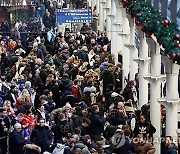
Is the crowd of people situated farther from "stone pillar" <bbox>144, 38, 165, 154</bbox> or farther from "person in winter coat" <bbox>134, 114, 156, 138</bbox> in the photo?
"stone pillar" <bbox>144, 38, 165, 154</bbox>

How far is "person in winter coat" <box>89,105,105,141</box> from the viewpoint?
2200 centimetres

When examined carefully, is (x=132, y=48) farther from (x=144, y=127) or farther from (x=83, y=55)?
(x=144, y=127)

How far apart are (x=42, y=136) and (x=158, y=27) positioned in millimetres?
3534

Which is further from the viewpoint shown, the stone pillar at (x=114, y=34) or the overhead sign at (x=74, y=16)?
the overhead sign at (x=74, y=16)

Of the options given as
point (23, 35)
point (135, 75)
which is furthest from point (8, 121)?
point (23, 35)

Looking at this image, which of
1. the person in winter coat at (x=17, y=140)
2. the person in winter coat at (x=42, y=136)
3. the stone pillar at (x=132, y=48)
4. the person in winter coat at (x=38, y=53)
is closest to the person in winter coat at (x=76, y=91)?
the stone pillar at (x=132, y=48)

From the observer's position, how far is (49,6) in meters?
53.7

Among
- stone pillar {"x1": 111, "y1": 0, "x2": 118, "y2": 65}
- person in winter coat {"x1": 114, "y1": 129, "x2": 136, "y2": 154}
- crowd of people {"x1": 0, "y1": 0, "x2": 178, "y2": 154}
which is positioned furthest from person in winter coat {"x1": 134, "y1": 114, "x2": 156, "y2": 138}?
stone pillar {"x1": 111, "y1": 0, "x2": 118, "y2": 65}

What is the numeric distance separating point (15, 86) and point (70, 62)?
5725mm

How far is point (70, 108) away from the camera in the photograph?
22688mm

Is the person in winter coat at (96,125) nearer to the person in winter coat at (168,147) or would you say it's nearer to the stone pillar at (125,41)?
the person in winter coat at (168,147)

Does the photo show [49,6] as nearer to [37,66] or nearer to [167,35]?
[37,66]

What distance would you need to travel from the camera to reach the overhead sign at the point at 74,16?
38.5 meters

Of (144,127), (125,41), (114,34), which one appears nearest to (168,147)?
(144,127)
